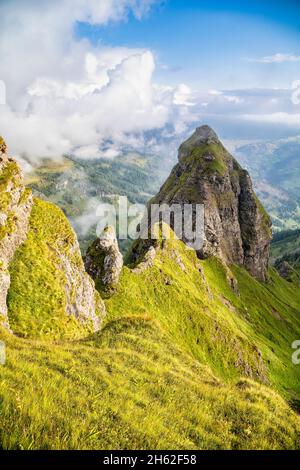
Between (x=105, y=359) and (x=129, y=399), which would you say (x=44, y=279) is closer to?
(x=105, y=359)

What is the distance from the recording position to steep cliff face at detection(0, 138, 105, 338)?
1283 inches

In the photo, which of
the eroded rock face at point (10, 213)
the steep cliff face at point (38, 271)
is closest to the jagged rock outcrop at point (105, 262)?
the steep cliff face at point (38, 271)

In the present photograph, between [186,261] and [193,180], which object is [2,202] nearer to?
[186,261]

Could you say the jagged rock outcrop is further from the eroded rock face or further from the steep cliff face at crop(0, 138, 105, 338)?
the eroded rock face

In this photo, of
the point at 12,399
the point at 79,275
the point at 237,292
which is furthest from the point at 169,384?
the point at 237,292

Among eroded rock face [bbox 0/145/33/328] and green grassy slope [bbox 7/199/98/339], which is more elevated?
eroded rock face [bbox 0/145/33/328]

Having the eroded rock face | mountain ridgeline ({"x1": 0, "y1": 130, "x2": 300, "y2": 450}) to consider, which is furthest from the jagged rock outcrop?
the eroded rock face

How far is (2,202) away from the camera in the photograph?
39750 millimetres

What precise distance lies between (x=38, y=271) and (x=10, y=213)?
8.59 metres

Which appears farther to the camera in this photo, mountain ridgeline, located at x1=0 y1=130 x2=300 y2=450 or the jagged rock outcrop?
the jagged rock outcrop

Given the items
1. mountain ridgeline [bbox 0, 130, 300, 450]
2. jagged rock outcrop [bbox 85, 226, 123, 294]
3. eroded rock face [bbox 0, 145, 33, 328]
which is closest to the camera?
mountain ridgeline [bbox 0, 130, 300, 450]

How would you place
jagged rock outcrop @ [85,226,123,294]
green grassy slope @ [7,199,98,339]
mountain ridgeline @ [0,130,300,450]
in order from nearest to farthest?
1. mountain ridgeline @ [0,130,300,450]
2. green grassy slope @ [7,199,98,339]
3. jagged rock outcrop @ [85,226,123,294]

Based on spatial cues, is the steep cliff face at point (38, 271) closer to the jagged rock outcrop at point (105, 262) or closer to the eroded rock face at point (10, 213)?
the eroded rock face at point (10, 213)
